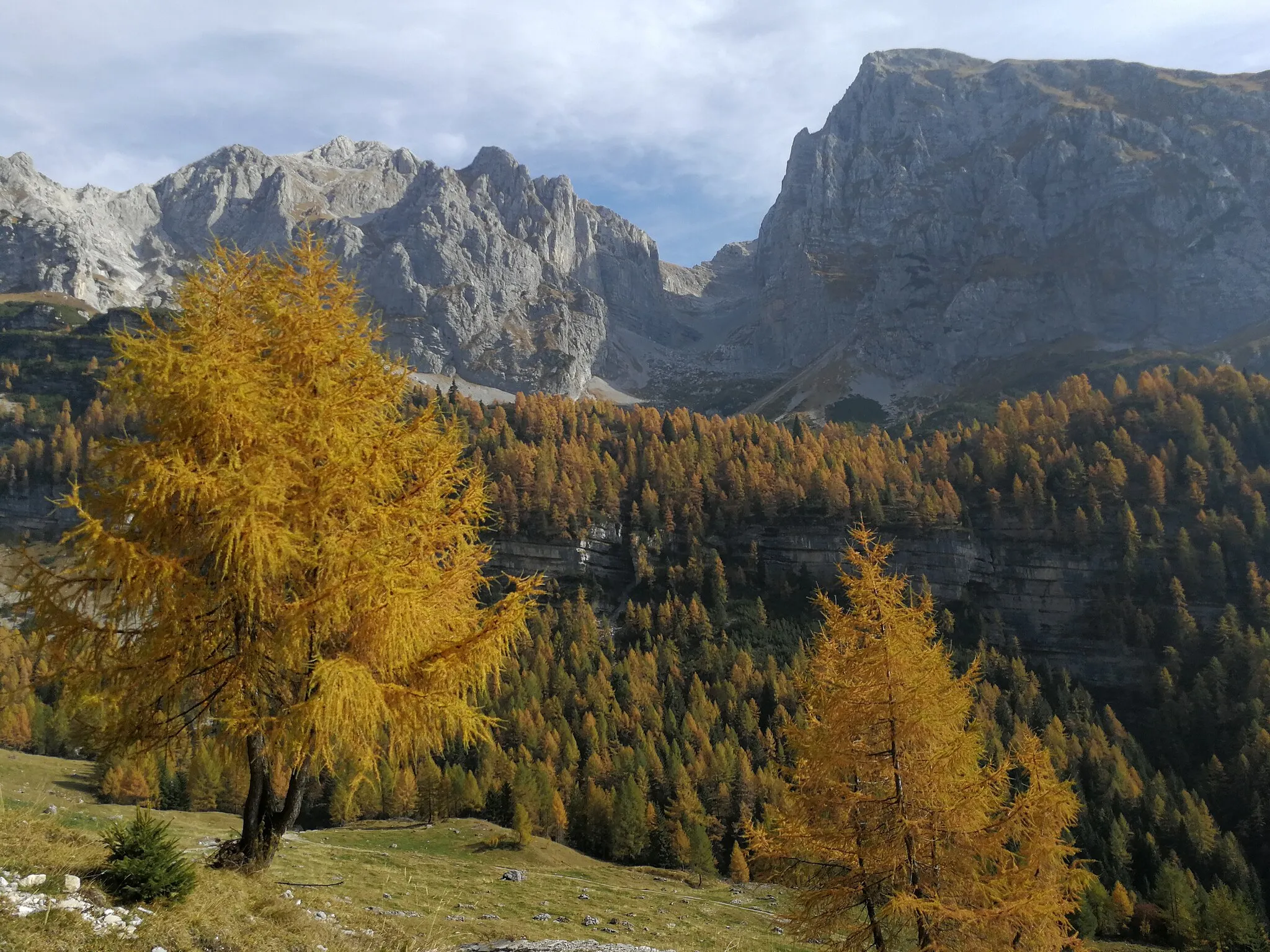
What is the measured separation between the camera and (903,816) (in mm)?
16234

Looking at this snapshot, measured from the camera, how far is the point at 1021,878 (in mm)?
16594

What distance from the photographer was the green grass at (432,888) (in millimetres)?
10391

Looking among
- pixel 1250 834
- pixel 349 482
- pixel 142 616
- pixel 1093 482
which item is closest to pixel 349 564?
pixel 349 482

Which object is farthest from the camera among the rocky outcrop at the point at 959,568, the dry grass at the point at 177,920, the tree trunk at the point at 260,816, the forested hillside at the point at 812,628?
the rocky outcrop at the point at 959,568

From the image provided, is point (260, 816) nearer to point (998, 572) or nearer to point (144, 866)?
point (144, 866)

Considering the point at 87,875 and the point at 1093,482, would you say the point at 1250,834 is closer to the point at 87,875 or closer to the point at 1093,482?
the point at 1093,482

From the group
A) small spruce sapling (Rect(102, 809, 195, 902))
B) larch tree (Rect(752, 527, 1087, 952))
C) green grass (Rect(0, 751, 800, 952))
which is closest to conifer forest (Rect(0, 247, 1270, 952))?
larch tree (Rect(752, 527, 1087, 952))

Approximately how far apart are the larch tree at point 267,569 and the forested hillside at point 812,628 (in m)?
0.82

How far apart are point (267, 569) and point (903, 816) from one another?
14272mm

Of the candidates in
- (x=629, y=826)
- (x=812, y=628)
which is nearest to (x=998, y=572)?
(x=812, y=628)

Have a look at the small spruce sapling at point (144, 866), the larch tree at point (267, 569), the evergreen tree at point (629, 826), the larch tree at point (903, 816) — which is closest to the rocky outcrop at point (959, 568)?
the evergreen tree at point (629, 826)

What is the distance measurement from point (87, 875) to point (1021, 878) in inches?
711

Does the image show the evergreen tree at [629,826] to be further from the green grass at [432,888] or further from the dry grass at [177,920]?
the dry grass at [177,920]

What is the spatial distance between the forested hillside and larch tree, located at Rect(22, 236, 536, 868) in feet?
2.70
